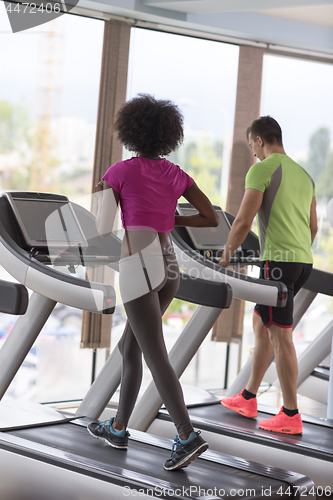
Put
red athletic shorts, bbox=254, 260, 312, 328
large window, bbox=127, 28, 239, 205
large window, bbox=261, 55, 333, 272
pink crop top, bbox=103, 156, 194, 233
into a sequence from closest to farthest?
pink crop top, bbox=103, 156, 194, 233 → red athletic shorts, bbox=254, 260, 312, 328 → large window, bbox=127, 28, 239, 205 → large window, bbox=261, 55, 333, 272

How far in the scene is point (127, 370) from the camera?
2227mm

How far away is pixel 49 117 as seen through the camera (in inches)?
161

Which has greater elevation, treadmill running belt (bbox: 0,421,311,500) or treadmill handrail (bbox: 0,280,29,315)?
treadmill handrail (bbox: 0,280,29,315)

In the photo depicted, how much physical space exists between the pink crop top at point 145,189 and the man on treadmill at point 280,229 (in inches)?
31.0

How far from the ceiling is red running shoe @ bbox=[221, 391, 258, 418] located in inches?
103

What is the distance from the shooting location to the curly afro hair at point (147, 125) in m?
2.05

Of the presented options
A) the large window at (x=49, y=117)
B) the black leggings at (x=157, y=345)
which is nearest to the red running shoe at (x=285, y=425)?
the black leggings at (x=157, y=345)

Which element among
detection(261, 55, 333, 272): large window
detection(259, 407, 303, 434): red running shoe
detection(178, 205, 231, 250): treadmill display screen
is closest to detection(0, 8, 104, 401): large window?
detection(178, 205, 231, 250): treadmill display screen

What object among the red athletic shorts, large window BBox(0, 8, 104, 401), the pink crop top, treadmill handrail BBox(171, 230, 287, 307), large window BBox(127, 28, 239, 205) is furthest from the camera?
large window BBox(127, 28, 239, 205)

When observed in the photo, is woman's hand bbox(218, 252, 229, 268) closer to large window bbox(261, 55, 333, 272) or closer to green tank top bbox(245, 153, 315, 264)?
green tank top bbox(245, 153, 315, 264)

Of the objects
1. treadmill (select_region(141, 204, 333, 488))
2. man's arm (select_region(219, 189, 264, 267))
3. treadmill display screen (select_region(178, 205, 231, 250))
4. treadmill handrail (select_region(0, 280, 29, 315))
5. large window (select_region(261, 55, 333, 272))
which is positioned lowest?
treadmill (select_region(141, 204, 333, 488))

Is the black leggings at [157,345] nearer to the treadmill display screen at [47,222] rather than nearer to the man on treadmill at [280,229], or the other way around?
the treadmill display screen at [47,222]

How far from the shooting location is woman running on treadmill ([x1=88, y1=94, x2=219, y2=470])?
2.04 metres

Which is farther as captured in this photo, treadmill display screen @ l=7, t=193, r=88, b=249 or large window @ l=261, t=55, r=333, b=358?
large window @ l=261, t=55, r=333, b=358
